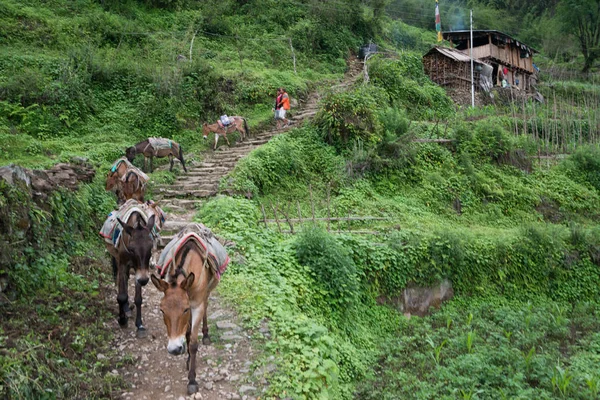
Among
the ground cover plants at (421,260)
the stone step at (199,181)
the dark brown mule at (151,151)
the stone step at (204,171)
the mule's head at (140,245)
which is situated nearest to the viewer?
the mule's head at (140,245)

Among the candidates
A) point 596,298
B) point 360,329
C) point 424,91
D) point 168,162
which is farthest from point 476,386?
point 424,91

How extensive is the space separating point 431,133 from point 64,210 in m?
14.8

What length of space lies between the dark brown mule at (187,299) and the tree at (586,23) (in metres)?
49.1

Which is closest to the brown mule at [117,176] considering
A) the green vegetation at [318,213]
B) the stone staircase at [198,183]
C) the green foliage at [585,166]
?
the green vegetation at [318,213]

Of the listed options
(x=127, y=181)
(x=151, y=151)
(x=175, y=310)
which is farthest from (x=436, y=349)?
(x=151, y=151)

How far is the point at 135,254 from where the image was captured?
5492mm

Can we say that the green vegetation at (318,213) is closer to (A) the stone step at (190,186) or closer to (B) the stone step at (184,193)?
(A) the stone step at (190,186)

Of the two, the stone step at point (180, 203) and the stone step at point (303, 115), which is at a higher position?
the stone step at point (303, 115)

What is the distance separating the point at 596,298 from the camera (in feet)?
40.8

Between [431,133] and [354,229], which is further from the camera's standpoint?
[431,133]

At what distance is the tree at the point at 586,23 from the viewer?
41.8m

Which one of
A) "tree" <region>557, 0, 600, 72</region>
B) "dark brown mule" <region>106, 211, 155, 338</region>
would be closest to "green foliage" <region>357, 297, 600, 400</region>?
"dark brown mule" <region>106, 211, 155, 338</region>

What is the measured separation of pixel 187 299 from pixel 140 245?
140 centimetres

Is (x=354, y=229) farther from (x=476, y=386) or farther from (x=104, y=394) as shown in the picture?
(x=104, y=394)
